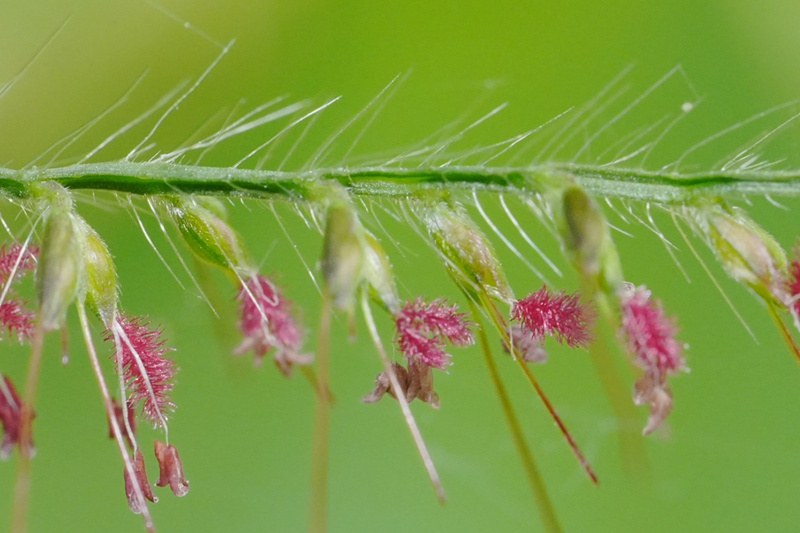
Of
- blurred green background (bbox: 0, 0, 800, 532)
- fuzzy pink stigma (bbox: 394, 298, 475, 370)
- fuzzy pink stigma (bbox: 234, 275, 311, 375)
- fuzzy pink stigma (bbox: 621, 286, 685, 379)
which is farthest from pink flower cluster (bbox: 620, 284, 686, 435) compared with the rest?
blurred green background (bbox: 0, 0, 800, 532)

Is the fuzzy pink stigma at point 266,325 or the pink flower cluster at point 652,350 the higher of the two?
the fuzzy pink stigma at point 266,325

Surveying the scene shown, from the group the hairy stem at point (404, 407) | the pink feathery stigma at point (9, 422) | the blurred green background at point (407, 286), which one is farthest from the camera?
the blurred green background at point (407, 286)

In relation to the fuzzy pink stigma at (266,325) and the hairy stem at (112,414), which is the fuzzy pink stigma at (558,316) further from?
the hairy stem at (112,414)

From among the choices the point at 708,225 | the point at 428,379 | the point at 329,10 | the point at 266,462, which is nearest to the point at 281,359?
the point at 428,379

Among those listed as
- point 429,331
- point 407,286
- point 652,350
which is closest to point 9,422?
point 429,331

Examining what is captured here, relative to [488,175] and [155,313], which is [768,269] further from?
[155,313]

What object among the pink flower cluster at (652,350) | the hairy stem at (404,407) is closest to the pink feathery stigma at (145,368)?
the hairy stem at (404,407)
